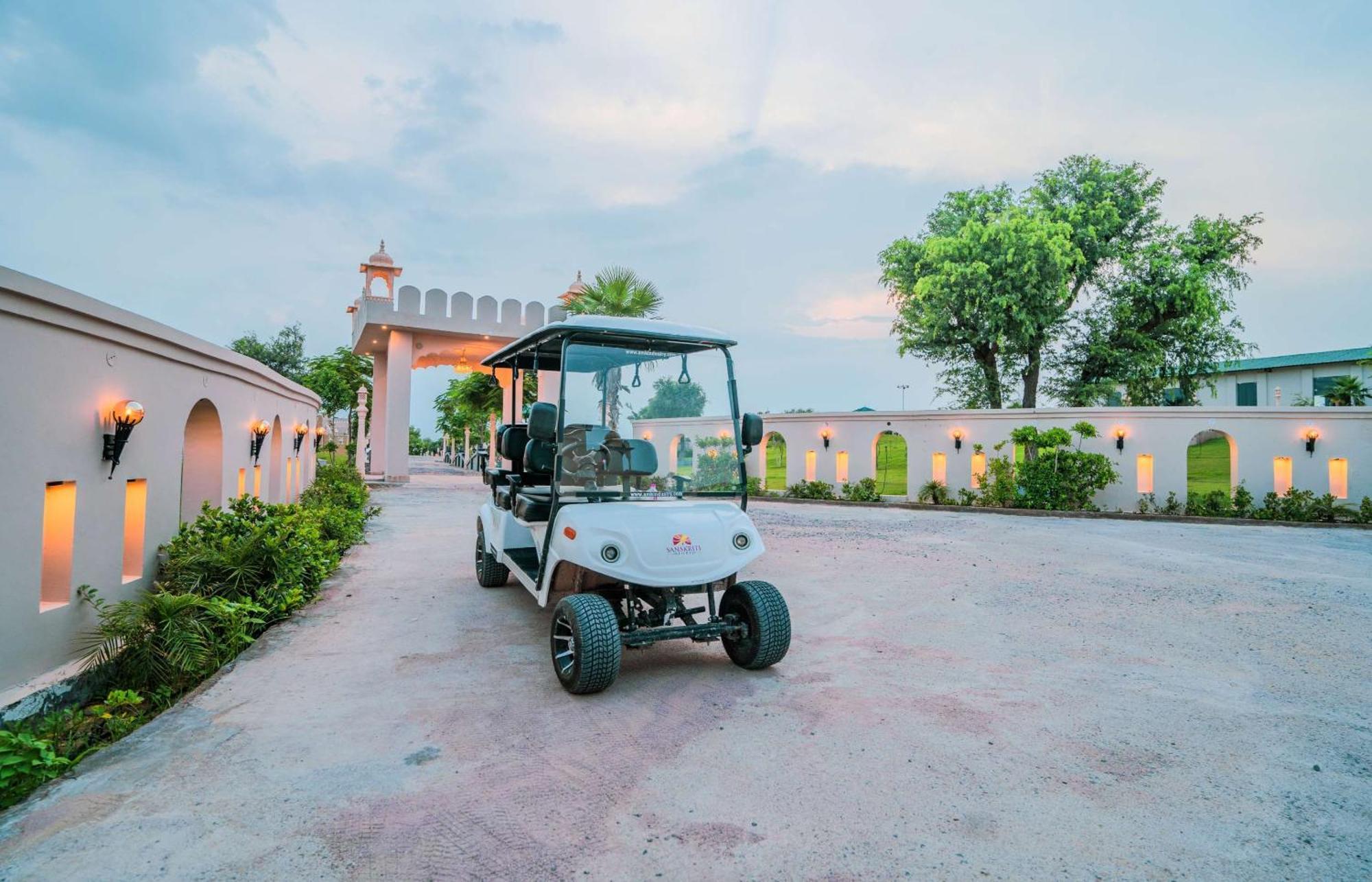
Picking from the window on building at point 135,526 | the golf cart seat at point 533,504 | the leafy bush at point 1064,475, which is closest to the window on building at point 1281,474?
the leafy bush at point 1064,475

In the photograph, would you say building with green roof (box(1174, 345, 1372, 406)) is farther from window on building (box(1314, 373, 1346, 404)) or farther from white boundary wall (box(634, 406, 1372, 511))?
white boundary wall (box(634, 406, 1372, 511))

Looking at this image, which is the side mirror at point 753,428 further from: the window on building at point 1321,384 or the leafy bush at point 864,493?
the window on building at point 1321,384

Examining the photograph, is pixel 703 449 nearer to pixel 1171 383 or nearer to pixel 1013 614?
pixel 1013 614

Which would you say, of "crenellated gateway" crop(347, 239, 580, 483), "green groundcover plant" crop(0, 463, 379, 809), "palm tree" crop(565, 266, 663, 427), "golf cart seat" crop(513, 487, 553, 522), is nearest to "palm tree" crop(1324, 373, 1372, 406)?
"palm tree" crop(565, 266, 663, 427)

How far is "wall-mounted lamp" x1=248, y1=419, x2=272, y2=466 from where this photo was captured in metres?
8.61

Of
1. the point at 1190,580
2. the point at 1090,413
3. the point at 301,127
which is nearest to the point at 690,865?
the point at 1190,580

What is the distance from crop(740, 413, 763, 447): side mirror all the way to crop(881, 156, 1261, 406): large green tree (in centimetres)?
1802

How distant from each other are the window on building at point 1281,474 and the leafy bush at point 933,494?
272 inches

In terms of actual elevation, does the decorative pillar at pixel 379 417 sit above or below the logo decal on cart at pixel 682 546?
above

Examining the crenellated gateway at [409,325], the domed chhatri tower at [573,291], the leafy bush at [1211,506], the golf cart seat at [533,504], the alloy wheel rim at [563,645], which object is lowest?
the alloy wheel rim at [563,645]

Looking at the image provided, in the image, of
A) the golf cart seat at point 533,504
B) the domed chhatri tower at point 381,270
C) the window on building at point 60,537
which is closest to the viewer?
the window on building at point 60,537

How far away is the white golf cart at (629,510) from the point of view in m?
3.70

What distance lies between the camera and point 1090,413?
16.0 m

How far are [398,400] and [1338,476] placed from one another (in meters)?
23.9
